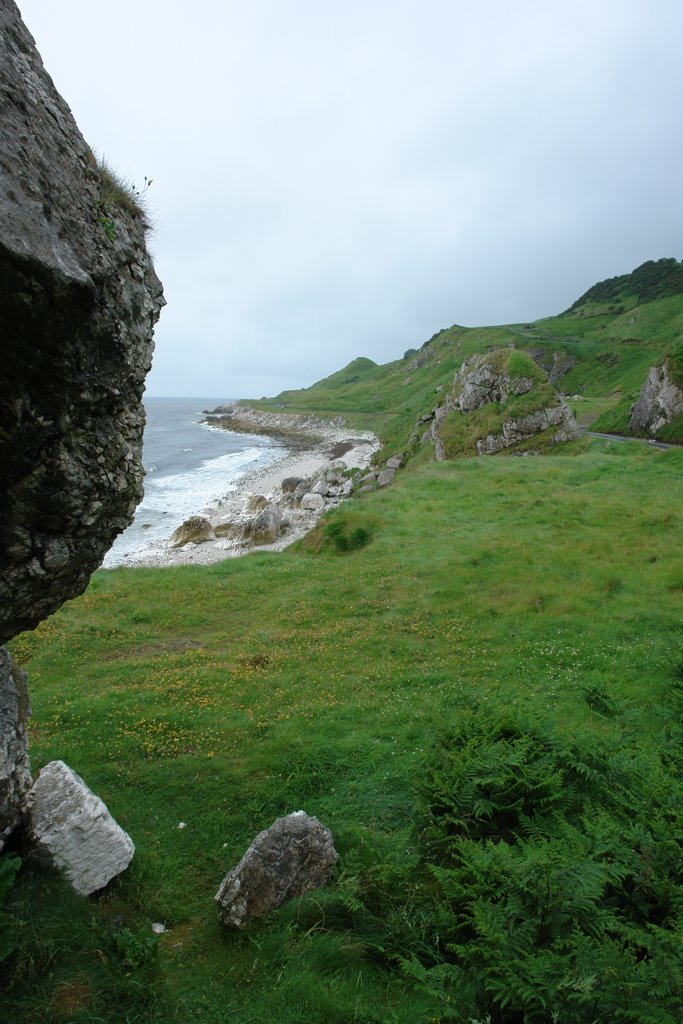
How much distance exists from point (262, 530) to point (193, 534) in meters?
7.36

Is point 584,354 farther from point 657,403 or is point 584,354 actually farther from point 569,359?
point 657,403

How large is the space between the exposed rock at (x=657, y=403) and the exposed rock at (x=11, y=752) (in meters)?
50.8

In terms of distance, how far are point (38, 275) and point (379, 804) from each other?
9895mm

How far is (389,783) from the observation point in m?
10.7

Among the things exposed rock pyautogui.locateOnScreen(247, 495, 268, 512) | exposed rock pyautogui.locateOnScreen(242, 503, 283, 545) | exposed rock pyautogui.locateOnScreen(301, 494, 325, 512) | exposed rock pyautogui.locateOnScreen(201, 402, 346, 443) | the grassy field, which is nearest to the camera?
the grassy field

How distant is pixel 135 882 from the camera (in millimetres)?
8375

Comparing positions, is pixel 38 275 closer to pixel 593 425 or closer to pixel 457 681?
pixel 457 681

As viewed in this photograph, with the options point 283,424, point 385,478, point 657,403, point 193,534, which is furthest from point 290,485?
point 283,424

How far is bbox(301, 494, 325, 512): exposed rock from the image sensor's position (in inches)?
1918

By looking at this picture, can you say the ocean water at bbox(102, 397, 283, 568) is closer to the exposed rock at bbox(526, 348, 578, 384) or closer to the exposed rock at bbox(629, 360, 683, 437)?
the exposed rock at bbox(629, 360, 683, 437)

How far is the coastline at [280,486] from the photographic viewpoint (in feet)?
120

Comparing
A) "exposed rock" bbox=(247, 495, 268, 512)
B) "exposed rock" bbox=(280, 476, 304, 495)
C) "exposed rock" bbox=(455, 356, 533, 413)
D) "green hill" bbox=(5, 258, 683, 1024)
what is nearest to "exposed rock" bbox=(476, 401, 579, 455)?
"exposed rock" bbox=(455, 356, 533, 413)


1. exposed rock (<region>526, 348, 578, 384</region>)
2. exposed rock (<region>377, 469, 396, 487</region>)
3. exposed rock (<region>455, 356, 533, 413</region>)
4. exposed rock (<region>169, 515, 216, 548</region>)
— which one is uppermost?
exposed rock (<region>526, 348, 578, 384</region>)

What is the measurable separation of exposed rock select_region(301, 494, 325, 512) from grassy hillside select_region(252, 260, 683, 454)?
2099 centimetres
